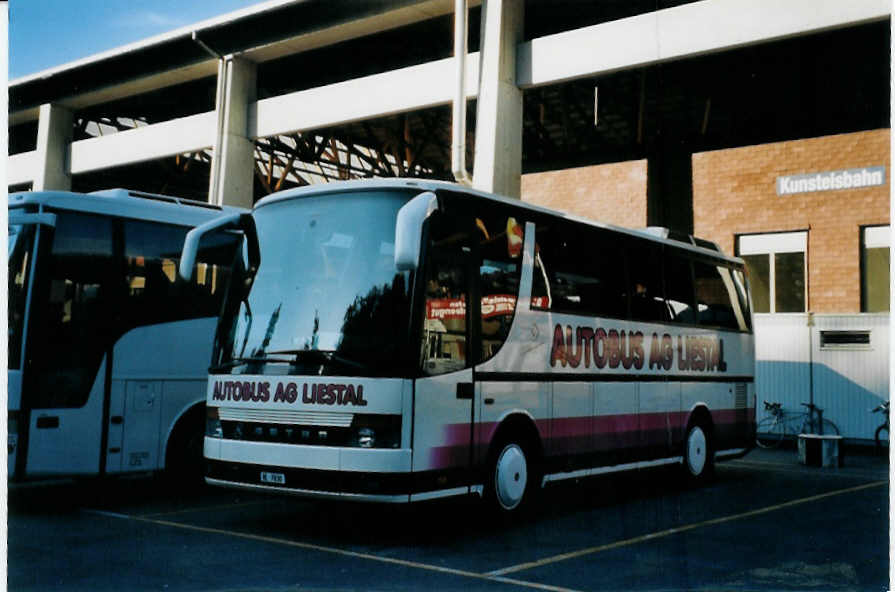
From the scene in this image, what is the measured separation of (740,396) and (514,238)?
623 centimetres

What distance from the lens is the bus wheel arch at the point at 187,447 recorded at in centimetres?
1075

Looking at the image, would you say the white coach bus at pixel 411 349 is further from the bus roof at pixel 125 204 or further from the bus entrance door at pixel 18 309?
the bus entrance door at pixel 18 309

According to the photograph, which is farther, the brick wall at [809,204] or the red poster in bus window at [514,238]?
the brick wall at [809,204]

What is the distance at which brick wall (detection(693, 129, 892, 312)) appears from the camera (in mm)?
17188

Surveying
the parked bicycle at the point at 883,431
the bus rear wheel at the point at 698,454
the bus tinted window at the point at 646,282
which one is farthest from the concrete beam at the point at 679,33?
the parked bicycle at the point at 883,431

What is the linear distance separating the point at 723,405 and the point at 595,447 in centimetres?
374

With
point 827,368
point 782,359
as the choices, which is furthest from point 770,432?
point 827,368

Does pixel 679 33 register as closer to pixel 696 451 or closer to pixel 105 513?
pixel 696 451

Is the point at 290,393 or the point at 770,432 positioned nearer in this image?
the point at 290,393

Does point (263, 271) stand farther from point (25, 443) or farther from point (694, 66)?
point (694, 66)

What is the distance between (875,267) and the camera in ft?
59.0

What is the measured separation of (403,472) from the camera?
805cm

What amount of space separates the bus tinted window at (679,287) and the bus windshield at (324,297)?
5144 mm

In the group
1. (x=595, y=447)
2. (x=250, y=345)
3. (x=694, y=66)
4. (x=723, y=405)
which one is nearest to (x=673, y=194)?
(x=694, y=66)
